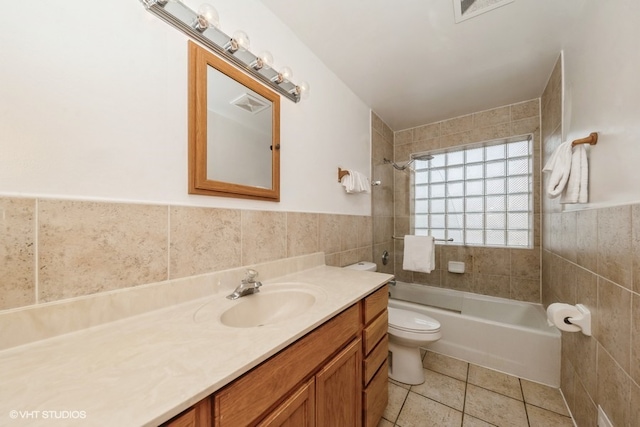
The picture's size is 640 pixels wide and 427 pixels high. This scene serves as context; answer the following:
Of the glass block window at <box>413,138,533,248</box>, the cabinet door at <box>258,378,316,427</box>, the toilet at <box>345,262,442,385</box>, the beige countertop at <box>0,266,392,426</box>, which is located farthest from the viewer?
the glass block window at <box>413,138,533,248</box>

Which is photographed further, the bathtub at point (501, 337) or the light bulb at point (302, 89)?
the bathtub at point (501, 337)

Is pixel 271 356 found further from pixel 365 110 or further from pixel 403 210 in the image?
pixel 403 210

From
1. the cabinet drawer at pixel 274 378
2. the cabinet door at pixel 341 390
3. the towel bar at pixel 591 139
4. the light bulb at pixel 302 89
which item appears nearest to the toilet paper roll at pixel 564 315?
the towel bar at pixel 591 139

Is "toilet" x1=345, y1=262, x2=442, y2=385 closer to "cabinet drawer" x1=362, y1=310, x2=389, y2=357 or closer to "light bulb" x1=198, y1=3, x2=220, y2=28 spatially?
"cabinet drawer" x1=362, y1=310, x2=389, y2=357

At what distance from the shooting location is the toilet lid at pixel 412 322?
1540 mm

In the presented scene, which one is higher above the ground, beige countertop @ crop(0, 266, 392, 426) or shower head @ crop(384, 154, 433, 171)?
shower head @ crop(384, 154, 433, 171)

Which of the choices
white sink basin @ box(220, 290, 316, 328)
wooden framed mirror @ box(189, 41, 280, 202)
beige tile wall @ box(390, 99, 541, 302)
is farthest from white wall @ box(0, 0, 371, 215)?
beige tile wall @ box(390, 99, 541, 302)

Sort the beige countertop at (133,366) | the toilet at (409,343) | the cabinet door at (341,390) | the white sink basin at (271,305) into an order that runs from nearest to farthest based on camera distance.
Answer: the beige countertop at (133,366)
the cabinet door at (341,390)
the white sink basin at (271,305)
the toilet at (409,343)

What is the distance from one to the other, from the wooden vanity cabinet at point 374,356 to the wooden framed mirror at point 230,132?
0.75m

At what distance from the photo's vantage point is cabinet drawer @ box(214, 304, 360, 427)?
488 millimetres

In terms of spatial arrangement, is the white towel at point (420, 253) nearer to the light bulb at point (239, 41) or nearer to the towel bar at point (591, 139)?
the towel bar at point (591, 139)

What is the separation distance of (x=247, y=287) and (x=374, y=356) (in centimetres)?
71

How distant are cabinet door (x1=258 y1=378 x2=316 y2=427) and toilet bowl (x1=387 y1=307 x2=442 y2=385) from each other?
978 mm

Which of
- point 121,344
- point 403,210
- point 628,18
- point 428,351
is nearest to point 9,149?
point 121,344
